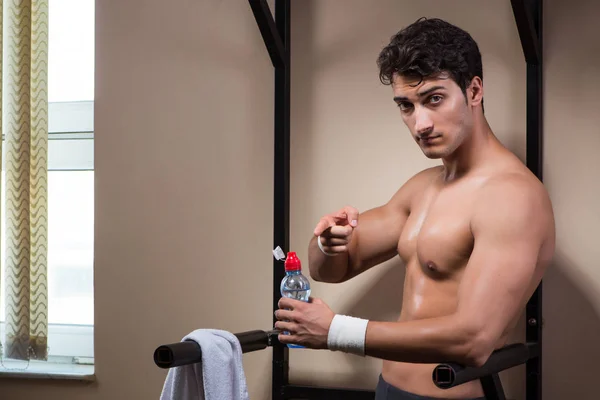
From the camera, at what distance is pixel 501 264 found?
145 centimetres

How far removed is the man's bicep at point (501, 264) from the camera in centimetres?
143

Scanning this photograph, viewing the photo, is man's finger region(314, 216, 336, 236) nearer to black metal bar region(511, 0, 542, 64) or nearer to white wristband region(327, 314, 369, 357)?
white wristband region(327, 314, 369, 357)

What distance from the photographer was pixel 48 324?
2.61 m

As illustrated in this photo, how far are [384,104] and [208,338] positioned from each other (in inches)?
37.2

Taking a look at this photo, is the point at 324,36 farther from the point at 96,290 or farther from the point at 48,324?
the point at 48,324

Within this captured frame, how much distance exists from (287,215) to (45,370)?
106 centimetres

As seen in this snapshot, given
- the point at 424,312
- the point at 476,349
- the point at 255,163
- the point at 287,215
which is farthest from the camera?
the point at 255,163

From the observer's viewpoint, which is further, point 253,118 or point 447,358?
point 253,118

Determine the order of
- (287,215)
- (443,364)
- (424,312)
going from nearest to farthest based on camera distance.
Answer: (443,364)
(424,312)
(287,215)

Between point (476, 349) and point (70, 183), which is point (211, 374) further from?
point (70, 183)

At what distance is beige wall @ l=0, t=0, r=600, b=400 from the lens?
199 cm

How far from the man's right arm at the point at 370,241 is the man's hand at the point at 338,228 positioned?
103 mm

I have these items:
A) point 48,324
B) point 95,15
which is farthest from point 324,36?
point 48,324

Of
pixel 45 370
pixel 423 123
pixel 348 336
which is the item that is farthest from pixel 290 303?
pixel 45 370
